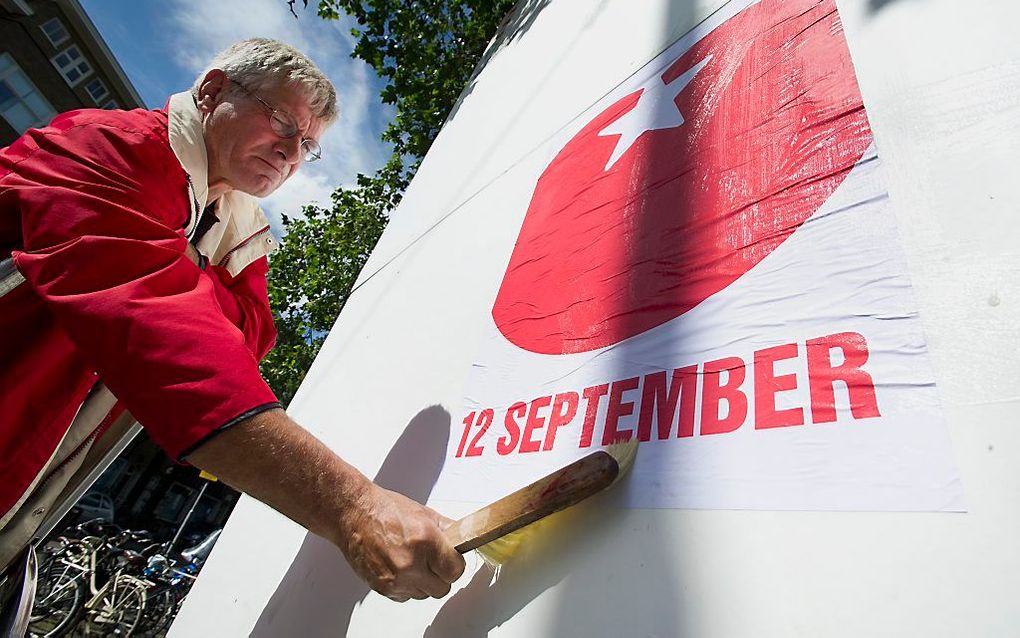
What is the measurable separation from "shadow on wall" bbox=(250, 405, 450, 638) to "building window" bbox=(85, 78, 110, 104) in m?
20.4

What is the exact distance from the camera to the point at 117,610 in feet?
17.1

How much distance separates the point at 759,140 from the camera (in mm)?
1053

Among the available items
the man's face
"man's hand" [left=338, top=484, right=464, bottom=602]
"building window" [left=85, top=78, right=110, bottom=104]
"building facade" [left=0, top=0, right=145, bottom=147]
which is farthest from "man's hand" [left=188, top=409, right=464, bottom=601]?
"building window" [left=85, top=78, right=110, bottom=104]

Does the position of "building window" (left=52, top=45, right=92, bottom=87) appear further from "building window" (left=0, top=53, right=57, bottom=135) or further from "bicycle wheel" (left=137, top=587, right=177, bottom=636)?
"bicycle wheel" (left=137, top=587, right=177, bottom=636)

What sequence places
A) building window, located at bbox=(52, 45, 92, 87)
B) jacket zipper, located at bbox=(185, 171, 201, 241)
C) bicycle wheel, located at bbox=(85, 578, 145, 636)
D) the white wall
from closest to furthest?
the white wall < jacket zipper, located at bbox=(185, 171, 201, 241) < bicycle wheel, located at bbox=(85, 578, 145, 636) < building window, located at bbox=(52, 45, 92, 87)

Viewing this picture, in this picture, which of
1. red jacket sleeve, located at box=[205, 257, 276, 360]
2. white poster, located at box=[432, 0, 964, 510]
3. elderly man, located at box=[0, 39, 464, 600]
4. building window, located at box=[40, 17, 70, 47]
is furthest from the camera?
building window, located at box=[40, 17, 70, 47]

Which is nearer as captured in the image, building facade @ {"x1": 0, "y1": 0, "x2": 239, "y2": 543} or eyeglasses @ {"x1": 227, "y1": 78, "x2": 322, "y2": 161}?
eyeglasses @ {"x1": 227, "y1": 78, "x2": 322, "y2": 161}

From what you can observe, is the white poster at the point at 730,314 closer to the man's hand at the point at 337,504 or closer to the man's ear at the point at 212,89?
the man's hand at the point at 337,504

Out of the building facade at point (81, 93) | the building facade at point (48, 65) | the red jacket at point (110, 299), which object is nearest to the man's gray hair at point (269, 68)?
the red jacket at point (110, 299)

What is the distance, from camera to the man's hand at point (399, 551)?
843 millimetres

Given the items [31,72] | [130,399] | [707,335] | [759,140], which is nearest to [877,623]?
[707,335]

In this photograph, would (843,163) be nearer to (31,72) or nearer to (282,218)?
(282,218)

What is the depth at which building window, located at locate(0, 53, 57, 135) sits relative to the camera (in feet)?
45.7

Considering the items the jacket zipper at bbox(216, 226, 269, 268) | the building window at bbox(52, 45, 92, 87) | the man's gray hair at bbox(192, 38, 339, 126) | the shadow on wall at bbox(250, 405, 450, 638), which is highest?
the building window at bbox(52, 45, 92, 87)
